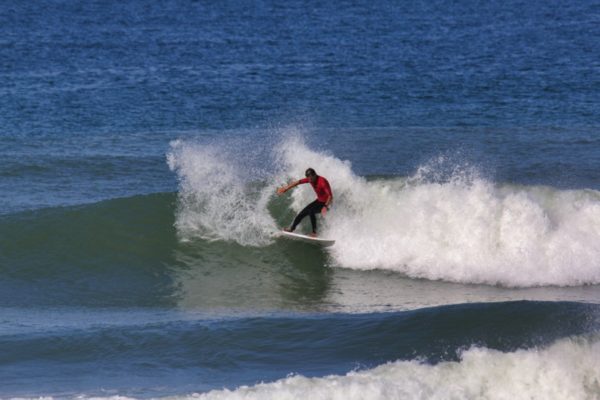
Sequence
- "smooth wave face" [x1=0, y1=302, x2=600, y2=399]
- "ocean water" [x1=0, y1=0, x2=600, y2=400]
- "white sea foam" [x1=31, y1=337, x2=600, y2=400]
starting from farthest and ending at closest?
1. "ocean water" [x1=0, y1=0, x2=600, y2=400]
2. "smooth wave face" [x1=0, y1=302, x2=600, y2=399]
3. "white sea foam" [x1=31, y1=337, x2=600, y2=400]

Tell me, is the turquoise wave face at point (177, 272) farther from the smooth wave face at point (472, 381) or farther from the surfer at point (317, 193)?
the smooth wave face at point (472, 381)

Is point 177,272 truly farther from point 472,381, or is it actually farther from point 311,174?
point 472,381

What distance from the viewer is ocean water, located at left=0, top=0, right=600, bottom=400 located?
13469 millimetres

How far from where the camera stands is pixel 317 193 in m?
18.6

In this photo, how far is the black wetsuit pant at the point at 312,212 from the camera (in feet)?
61.6

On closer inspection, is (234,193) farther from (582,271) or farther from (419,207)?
(582,271)

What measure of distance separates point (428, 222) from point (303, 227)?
267 centimetres

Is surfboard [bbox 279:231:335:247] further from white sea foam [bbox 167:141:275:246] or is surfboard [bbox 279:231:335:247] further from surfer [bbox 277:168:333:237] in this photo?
white sea foam [bbox 167:141:275:246]

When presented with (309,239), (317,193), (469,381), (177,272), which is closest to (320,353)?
(469,381)

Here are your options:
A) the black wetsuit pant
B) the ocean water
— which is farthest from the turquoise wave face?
the black wetsuit pant

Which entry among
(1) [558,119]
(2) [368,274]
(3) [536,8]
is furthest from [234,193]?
(3) [536,8]

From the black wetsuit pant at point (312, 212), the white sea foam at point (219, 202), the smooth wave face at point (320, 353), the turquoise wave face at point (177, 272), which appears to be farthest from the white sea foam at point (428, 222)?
the smooth wave face at point (320, 353)

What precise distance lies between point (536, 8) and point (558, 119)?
26174mm

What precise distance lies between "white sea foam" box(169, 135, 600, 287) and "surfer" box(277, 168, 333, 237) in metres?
0.86
